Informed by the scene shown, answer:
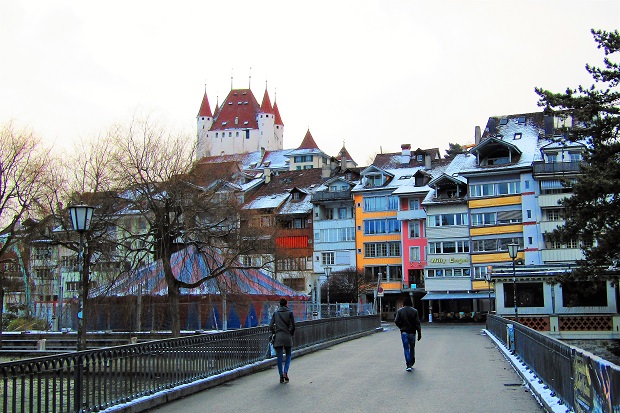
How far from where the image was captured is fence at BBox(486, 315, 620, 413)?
762cm

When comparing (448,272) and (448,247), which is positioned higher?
(448,247)

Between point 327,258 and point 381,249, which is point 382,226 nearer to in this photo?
point 381,249

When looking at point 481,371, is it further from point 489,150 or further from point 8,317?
point 489,150

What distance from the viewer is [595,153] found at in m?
31.6

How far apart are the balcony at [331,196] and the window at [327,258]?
6.04 meters

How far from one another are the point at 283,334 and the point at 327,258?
6675cm

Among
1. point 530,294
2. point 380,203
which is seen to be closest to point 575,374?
point 530,294

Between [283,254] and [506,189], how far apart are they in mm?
37406

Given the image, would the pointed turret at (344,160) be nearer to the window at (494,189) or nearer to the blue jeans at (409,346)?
the window at (494,189)

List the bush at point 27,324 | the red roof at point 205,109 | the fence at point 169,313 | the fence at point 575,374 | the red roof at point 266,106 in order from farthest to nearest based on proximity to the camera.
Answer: the red roof at point 205,109
the red roof at point 266,106
the bush at point 27,324
the fence at point 169,313
the fence at point 575,374

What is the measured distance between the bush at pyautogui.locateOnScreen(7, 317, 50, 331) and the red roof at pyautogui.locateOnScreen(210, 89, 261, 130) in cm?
12206

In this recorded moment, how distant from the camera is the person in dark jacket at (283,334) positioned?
16625mm

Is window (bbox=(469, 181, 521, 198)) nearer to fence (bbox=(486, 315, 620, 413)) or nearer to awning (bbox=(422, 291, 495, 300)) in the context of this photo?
awning (bbox=(422, 291, 495, 300))

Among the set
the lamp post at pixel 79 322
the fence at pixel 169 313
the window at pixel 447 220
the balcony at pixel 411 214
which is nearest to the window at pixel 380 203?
the balcony at pixel 411 214
